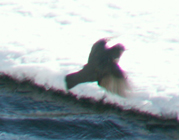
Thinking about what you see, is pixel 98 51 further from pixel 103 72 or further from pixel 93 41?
pixel 93 41

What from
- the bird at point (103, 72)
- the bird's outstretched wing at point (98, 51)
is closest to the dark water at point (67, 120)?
the bird at point (103, 72)

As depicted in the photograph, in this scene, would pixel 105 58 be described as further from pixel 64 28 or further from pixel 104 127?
pixel 64 28

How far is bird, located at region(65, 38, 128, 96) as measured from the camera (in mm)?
2322

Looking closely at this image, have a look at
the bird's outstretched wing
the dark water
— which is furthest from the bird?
the dark water

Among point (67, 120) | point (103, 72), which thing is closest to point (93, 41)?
point (103, 72)

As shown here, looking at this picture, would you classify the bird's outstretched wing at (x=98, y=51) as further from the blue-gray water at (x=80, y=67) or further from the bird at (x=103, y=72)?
the blue-gray water at (x=80, y=67)

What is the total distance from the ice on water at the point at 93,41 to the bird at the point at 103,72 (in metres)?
0.05

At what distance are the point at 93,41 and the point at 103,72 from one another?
27.4 inches

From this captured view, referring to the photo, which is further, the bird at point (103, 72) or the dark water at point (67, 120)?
the bird at point (103, 72)

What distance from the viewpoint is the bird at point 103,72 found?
7.62 ft

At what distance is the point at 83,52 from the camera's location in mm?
2826

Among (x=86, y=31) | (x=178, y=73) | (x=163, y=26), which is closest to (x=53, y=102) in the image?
(x=178, y=73)

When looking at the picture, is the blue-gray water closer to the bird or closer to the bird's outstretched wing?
the bird

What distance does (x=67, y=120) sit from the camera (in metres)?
2.15
